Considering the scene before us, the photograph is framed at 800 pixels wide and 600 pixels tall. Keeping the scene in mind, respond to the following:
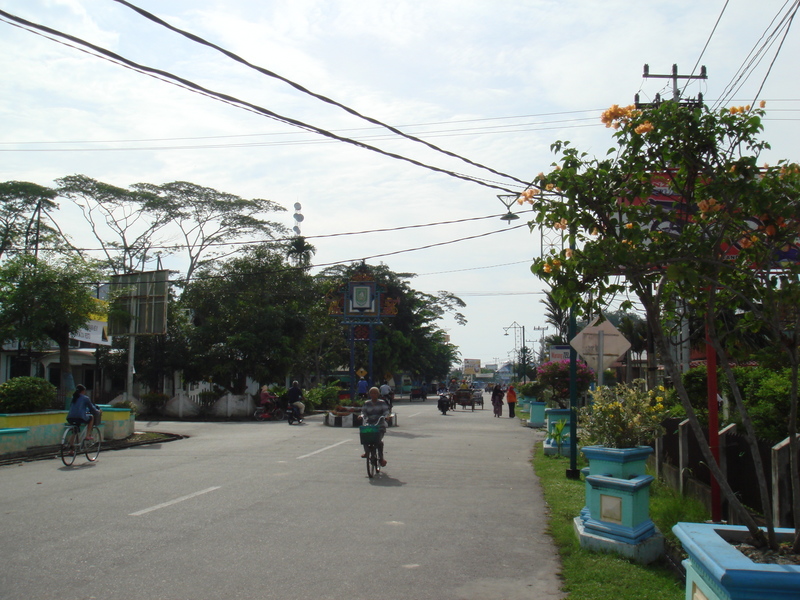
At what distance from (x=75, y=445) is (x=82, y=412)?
698 mm

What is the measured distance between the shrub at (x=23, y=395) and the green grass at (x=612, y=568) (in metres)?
13.4

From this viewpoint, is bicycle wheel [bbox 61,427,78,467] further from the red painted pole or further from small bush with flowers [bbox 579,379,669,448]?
the red painted pole

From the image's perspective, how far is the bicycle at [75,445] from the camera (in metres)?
15.1

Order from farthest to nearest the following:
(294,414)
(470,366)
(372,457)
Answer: (470,366) → (294,414) → (372,457)

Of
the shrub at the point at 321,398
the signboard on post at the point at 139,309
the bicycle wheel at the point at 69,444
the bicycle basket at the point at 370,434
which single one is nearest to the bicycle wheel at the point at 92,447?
the bicycle wheel at the point at 69,444

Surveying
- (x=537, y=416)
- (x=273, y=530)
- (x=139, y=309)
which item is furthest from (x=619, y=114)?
(x=537, y=416)

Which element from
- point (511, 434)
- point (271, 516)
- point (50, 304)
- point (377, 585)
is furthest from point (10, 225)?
point (377, 585)

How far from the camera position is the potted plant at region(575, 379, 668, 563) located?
7406mm

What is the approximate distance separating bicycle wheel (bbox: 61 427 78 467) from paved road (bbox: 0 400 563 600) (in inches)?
15.6

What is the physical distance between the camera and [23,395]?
58.3 ft

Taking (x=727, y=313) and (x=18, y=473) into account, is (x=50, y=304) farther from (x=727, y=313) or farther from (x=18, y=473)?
(x=727, y=313)

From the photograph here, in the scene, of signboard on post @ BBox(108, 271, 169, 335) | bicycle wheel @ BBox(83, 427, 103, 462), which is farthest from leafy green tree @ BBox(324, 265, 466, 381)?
bicycle wheel @ BBox(83, 427, 103, 462)

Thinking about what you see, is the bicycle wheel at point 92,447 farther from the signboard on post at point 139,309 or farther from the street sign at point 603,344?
the street sign at point 603,344

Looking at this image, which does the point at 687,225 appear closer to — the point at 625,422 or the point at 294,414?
the point at 625,422
